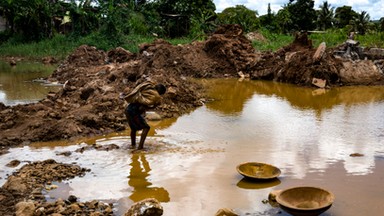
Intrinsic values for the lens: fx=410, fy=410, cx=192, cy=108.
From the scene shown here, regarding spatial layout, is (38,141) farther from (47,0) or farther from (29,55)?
(47,0)

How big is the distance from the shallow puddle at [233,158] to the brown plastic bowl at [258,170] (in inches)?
4.9

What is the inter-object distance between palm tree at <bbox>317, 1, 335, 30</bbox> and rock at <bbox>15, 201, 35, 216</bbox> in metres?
40.2

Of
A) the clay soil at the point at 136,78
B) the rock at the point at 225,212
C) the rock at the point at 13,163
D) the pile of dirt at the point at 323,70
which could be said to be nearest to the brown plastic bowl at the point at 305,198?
the rock at the point at 225,212

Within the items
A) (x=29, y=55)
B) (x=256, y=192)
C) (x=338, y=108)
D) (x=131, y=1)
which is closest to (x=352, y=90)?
(x=338, y=108)

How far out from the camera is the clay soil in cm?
866

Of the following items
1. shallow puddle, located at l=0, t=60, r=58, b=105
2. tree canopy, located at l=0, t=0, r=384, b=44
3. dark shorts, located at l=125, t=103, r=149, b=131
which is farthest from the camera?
tree canopy, located at l=0, t=0, r=384, b=44

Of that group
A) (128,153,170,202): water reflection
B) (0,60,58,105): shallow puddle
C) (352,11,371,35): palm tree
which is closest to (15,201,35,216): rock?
(128,153,170,202): water reflection

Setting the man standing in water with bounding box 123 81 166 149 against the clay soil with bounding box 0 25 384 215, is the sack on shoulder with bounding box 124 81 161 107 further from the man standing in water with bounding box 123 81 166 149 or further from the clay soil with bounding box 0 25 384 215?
the clay soil with bounding box 0 25 384 215

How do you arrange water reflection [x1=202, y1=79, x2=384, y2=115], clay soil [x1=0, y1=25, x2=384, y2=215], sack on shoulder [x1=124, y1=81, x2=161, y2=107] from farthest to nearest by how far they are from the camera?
water reflection [x1=202, y1=79, x2=384, y2=115]
clay soil [x1=0, y1=25, x2=384, y2=215]
sack on shoulder [x1=124, y1=81, x2=161, y2=107]

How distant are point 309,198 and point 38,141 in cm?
578

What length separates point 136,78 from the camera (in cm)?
1370

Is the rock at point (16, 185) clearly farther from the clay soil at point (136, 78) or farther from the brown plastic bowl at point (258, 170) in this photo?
the brown plastic bowl at point (258, 170)

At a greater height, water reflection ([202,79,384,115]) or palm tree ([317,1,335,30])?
palm tree ([317,1,335,30])

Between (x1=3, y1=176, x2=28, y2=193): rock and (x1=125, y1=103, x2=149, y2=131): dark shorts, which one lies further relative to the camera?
(x1=125, y1=103, x2=149, y2=131): dark shorts
